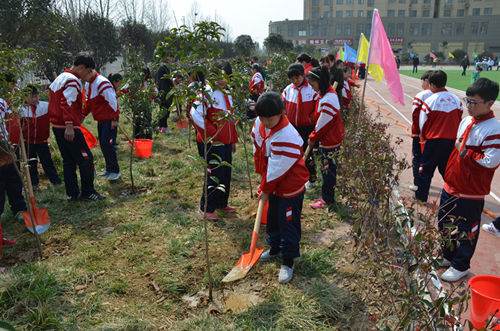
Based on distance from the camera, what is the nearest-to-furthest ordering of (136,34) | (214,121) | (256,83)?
1. (214,121)
2. (256,83)
3. (136,34)

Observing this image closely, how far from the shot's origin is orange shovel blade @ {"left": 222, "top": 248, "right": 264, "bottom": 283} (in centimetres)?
331

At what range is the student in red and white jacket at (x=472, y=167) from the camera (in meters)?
3.15

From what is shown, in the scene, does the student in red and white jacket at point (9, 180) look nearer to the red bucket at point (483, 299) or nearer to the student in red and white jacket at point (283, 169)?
the student in red and white jacket at point (283, 169)

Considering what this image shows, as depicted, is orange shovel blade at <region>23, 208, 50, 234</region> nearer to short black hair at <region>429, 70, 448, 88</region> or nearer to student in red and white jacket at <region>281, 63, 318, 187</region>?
student in red and white jacket at <region>281, 63, 318, 187</region>

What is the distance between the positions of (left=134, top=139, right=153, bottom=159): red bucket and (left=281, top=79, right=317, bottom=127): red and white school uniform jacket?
317 cm

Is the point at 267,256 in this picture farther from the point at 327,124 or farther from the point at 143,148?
the point at 143,148

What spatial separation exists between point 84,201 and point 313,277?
356 centimetres

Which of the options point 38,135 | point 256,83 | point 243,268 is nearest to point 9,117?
point 38,135

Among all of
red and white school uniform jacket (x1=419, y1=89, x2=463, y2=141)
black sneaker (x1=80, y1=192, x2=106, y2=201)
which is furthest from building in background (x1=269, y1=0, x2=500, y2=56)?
black sneaker (x1=80, y1=192, x2=106, y2=201)

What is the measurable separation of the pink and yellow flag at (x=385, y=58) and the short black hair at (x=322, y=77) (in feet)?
5.33

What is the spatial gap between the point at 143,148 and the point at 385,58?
15.4 feet

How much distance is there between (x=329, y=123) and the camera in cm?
477

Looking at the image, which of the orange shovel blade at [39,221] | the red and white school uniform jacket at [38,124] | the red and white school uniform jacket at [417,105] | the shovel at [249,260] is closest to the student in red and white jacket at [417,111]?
the red and white school uniform jacket at [417,105]

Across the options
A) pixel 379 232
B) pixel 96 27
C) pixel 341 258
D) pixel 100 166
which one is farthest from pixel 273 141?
pixel 96 27
